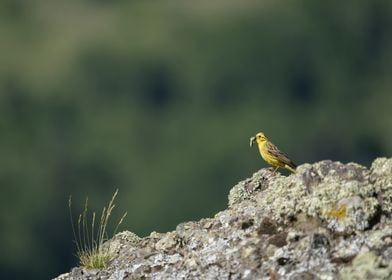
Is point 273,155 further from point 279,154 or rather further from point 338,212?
point 338,212

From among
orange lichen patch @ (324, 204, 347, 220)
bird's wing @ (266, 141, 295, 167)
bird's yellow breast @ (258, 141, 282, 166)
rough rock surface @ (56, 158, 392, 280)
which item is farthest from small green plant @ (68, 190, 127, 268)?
bird's yellow breast @ (258, 141, 282, 166)

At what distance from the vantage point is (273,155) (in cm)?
2062

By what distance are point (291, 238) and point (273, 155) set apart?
18.3 ft

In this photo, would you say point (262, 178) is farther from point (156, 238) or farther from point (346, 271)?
point (346, 271)

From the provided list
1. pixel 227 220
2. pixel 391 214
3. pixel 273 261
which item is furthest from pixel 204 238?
pixel 391 214

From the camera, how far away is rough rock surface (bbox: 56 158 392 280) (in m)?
14.5

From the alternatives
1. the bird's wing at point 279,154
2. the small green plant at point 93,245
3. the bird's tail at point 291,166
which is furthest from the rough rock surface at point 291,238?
the bird's tail at point 291,166

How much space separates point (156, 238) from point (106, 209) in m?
0.87

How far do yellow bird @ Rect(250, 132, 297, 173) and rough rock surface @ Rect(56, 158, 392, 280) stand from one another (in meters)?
3.13

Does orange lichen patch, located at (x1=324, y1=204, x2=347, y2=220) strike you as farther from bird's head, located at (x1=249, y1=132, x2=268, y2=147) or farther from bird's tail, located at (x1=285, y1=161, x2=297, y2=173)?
bird's head, located at (x1=249, y1=132, x2=268, y2=147)

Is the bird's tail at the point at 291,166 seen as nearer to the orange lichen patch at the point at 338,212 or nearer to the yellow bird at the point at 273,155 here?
the yellow bird at the point at 273,155

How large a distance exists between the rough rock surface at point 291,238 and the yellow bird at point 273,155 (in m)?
3.13

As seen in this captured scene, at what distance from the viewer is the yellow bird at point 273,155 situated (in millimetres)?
20312

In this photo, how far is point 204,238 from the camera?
1616 centimetres
